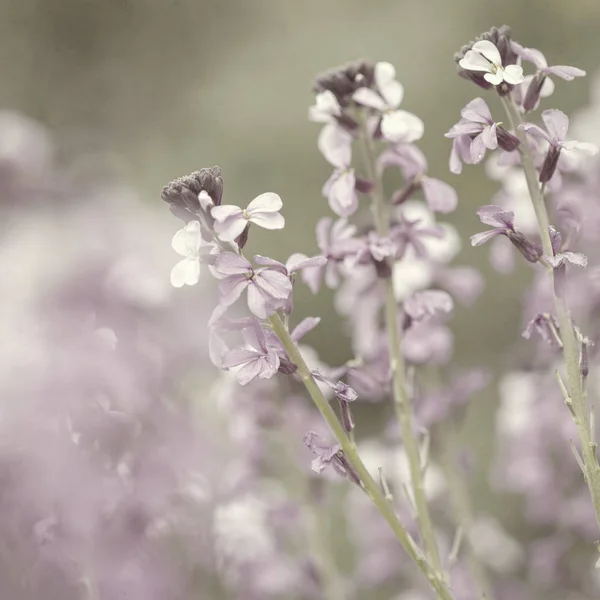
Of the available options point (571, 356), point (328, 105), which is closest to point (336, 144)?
point (328, 105)

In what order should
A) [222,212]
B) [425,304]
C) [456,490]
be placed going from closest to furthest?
[222,212]
[425,304]
[456,490]

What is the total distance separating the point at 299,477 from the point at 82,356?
34cm

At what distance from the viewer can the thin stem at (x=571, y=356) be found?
0.58 m

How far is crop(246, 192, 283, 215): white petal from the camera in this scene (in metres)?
0.57

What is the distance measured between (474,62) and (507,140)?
6 cm

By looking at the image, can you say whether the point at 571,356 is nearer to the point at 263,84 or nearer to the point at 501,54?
the point at 501,54

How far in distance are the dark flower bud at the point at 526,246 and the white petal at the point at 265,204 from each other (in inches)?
6.5

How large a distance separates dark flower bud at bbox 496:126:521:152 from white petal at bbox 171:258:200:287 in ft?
0.74

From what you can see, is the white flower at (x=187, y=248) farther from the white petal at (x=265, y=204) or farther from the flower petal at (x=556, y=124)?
the flower petal at (x=556, y=124)

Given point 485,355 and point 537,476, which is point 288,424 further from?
point 485,355

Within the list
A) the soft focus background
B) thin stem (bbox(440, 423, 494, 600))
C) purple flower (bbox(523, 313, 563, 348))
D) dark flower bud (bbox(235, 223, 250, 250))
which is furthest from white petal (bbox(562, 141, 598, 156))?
the soft focus background

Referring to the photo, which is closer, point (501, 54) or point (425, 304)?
point (501, 54)

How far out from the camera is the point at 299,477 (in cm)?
101

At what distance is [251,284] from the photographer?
1.85 ft
